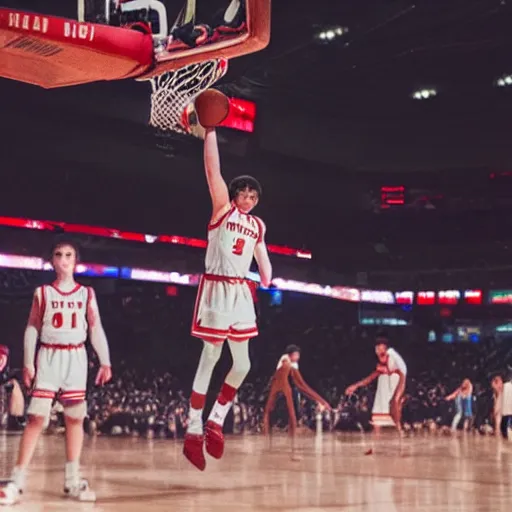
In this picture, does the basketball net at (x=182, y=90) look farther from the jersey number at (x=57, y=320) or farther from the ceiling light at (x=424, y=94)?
the ceiling light at (x=424, y=94)

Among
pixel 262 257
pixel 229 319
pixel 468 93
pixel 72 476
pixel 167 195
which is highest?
pixel 468 93

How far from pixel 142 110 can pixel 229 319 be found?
1011 cm

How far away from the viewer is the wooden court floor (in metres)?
6.96

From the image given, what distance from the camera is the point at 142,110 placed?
1748 centimetres

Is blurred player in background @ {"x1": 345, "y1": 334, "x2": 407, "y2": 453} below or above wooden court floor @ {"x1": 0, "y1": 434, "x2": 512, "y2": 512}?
above

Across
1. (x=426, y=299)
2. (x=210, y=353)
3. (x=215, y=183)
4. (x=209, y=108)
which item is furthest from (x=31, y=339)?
(x=426, y=299)

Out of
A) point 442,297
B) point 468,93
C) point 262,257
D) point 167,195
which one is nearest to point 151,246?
point 167,195

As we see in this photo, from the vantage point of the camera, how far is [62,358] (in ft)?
23.7

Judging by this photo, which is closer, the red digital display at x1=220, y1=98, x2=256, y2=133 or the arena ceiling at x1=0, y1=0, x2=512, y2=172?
the arena ceiling at x1=0, y1=0, x2=512, y2=172

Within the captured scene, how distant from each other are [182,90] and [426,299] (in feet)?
31.3

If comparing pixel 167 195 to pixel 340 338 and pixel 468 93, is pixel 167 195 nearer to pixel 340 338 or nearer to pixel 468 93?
pixel 340 338

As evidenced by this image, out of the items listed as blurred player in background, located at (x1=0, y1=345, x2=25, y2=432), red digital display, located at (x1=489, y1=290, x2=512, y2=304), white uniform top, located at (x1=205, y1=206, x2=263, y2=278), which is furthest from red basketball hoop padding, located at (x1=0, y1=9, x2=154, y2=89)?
red digital display, located at (x1=489, y1=290, x2=512, y2=304)

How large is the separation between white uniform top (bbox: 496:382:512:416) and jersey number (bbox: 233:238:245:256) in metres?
8.63

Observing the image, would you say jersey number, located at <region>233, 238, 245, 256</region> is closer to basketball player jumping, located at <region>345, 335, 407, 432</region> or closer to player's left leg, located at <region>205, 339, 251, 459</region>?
player's left leg, located at <region>205, 339, 251, 459</region>
